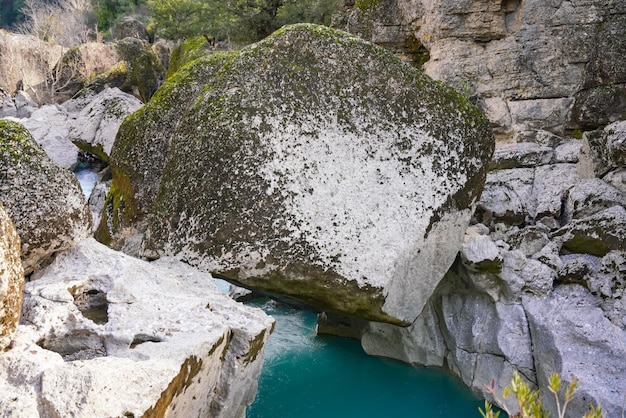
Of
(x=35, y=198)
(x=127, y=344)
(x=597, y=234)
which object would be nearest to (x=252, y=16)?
(x=597, y=234)

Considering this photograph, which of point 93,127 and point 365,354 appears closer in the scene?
point 365,354

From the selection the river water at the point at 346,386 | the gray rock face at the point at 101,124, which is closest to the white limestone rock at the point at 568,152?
the river water at the point at 346,386

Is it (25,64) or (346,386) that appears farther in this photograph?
(25,64)

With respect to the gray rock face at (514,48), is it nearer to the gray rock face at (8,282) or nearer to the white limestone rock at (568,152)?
the white limestone rock at (568,152)

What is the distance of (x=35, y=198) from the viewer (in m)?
3.55

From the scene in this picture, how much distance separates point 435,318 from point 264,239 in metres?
2.57

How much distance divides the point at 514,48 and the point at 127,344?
28.1 feet

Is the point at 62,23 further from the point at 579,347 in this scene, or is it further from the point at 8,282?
the point at 579,347

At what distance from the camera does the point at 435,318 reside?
20.0ft

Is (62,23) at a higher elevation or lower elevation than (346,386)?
higher

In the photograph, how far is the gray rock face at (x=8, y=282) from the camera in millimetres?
2666

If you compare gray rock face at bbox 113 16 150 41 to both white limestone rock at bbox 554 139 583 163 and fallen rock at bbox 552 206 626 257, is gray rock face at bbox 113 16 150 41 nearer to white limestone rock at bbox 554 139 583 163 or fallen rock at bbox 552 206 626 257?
white limestone rock at bbox 554 139 583 163

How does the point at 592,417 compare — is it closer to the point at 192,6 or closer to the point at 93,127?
the point at 93,127

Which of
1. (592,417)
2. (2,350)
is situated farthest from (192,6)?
(592,417)
